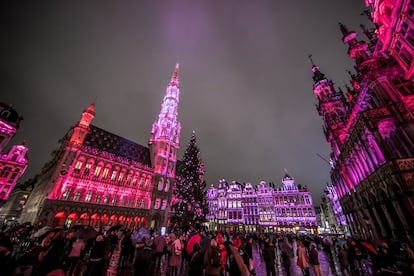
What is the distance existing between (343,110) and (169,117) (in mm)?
46183

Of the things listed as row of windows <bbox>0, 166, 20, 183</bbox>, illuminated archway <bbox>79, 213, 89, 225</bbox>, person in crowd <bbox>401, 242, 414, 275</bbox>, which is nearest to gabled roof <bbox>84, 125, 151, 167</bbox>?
row of windows <bbox>0, 166, 20, 183</bbox>

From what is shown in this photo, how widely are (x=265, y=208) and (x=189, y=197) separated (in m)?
42.1

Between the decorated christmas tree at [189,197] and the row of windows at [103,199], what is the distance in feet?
63.8

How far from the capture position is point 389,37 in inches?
600

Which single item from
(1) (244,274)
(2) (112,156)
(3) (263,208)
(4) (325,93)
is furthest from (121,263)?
(3) (263,208)

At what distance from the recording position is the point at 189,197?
2420cm

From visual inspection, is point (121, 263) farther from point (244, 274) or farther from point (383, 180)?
point (383, 180)

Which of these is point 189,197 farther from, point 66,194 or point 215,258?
point 66,194

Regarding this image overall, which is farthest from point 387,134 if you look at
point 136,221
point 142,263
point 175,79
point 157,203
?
point 175,79

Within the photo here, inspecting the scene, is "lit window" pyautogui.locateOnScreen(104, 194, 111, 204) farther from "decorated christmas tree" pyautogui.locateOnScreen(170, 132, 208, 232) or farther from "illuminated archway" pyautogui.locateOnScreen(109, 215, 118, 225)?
"decorated christmas tree" pyautogui.locateOnScreen(170, 132, 208, 232)

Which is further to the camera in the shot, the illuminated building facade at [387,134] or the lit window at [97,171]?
the lit window at [97,171]

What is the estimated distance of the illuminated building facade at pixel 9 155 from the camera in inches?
1218

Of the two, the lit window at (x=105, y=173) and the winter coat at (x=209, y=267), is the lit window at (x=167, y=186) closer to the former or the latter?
the lit window at (x=105, y=173)

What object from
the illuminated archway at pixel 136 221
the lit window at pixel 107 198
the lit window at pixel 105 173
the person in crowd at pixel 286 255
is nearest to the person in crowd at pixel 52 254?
the person in crowd at pixel 286 255
